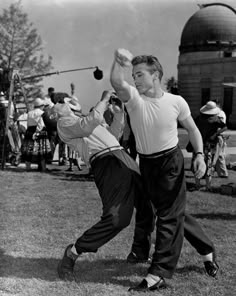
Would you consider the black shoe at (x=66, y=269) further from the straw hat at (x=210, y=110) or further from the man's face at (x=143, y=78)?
the straw hat at (x=210, y=110)

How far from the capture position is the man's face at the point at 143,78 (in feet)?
14.3

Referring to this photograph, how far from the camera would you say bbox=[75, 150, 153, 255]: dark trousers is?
443 cm

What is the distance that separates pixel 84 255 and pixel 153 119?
1.68 meters


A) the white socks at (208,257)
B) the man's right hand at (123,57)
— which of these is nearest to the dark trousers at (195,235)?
the white socks at (208,257)

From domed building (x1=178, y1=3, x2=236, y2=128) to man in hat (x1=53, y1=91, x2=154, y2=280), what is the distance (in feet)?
119

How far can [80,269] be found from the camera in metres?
4.95

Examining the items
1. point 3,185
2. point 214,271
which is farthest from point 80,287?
point 3,185

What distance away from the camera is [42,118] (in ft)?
42.4

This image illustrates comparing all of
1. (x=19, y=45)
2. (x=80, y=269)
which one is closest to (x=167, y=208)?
(x=80, y=269)

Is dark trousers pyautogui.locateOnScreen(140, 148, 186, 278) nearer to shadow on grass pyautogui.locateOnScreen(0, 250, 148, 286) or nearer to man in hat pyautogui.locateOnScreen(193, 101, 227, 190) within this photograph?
shadow on grass pyautogui.locateOnScreen(0, 250, 148, 286)

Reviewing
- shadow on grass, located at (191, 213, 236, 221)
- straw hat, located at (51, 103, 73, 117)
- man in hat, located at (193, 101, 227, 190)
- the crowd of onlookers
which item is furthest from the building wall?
straw hat, located at (51, 103, 73, 117)

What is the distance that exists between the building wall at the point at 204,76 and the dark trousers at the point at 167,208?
3722 centimetres

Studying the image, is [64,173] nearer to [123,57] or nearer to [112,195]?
[112,195]

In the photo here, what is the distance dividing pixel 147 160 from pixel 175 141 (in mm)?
261
